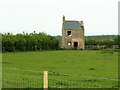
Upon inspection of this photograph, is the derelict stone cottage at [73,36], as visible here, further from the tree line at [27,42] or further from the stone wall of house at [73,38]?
the tree line at [27,42]

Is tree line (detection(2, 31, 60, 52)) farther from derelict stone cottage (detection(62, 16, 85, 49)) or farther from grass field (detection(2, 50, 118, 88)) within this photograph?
grass field (detection(2, 50, 118, 88))

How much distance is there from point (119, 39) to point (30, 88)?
67061 millimetres

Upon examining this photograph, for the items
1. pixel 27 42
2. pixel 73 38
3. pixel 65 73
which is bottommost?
pixel 65 73

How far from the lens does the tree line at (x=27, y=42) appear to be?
2331 inches

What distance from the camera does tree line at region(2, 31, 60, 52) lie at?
2331 inches

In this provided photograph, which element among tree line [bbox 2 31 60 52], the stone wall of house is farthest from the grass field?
the stone wall of house

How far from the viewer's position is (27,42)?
64.6 meters

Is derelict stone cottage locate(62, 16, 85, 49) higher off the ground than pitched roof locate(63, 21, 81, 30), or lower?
lower

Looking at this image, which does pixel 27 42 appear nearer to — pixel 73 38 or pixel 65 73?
pixel 73 38

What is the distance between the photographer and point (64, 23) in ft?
270

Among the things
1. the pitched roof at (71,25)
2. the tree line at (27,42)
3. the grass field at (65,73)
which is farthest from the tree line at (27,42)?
the grass field at (65,73)

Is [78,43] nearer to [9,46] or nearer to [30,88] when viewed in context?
[9,46]

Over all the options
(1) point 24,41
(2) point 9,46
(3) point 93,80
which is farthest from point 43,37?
(3) point 93,80

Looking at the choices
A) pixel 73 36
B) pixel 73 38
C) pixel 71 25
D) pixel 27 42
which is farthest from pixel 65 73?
pixel 71 25
